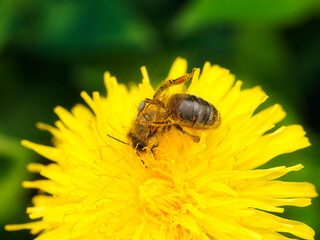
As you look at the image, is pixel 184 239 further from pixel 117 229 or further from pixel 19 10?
pixel 19 10

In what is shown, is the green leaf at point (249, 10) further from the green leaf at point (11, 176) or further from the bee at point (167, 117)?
the green leaf at point (11, 176)

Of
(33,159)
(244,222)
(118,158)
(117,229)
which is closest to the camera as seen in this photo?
(244,222)

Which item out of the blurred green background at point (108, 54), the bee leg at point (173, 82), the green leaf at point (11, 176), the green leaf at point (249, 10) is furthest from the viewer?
the blurred green background at point (108, 54)

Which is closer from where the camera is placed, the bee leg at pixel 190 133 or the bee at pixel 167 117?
the bee at pixel 167 117

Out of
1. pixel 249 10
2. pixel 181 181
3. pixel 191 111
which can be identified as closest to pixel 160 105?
pixel 191 111

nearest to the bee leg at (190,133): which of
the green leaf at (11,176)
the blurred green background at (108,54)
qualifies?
the blurred green background at (108,54)

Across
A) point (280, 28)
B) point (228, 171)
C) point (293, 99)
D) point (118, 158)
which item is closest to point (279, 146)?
point (228, 171)

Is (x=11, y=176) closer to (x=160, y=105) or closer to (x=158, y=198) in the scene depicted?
(x=158, y=198)
